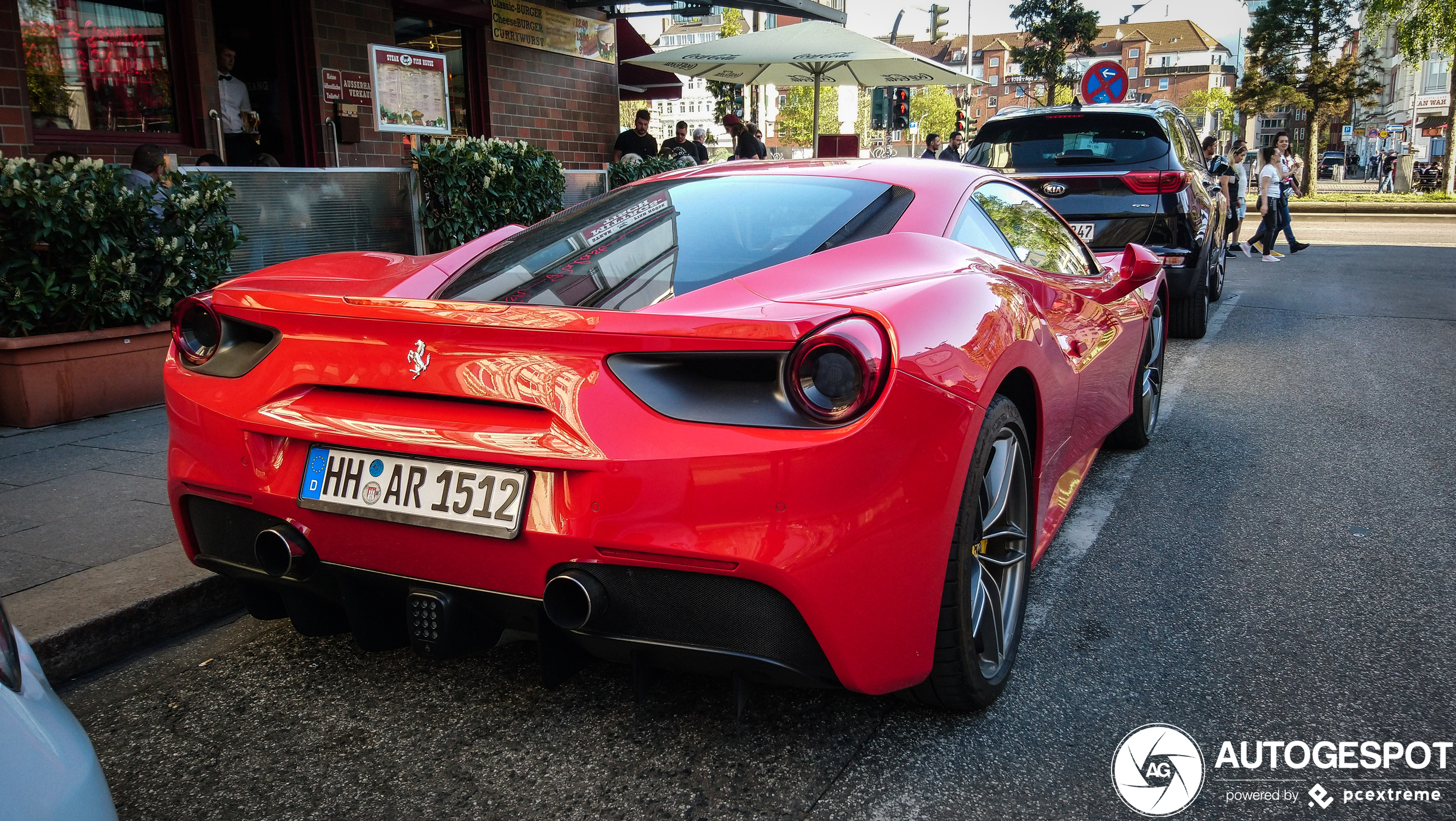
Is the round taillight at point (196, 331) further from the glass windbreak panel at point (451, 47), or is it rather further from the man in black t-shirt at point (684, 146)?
the man in black t-shirt at point (684, 146)

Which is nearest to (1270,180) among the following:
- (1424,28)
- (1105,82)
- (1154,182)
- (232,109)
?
(1105,82)

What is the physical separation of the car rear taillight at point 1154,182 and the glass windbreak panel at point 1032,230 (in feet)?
12.7

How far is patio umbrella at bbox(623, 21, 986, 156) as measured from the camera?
13648mm

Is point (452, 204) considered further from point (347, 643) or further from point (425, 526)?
point (425, 526)

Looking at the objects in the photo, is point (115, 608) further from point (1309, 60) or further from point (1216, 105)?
point (1216, 105)

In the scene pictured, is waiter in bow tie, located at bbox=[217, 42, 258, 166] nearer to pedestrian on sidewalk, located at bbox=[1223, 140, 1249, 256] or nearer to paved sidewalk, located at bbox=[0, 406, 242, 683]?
paved sidewalk, located at bbox=[0, 406, 242, 683]

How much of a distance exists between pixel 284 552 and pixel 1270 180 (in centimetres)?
1526

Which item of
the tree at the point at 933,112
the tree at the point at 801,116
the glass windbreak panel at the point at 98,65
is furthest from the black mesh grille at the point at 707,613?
the tree at the point at 933,112

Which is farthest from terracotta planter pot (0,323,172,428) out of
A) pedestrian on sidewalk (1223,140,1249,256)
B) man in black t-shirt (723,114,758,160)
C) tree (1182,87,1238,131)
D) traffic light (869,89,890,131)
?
tree (1182,87,1238,131)

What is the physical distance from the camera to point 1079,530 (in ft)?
12.7

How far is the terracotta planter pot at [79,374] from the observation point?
201 inches

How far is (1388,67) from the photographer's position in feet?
266


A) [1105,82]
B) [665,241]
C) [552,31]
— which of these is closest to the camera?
[665,241]

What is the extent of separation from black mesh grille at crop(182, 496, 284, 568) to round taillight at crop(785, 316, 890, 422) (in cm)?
117
